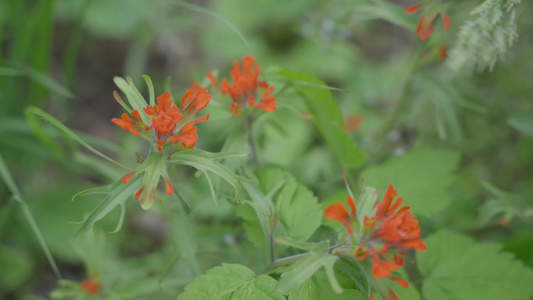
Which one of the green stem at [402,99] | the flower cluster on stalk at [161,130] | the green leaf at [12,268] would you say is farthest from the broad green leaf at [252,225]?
the green leaf at [12,268]

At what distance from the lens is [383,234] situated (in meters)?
0.76

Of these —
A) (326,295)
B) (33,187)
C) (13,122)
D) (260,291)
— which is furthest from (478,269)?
(33,187)

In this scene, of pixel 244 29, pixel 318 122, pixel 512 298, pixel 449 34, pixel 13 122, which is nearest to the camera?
pixel 512 298

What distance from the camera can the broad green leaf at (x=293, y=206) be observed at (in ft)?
3.15

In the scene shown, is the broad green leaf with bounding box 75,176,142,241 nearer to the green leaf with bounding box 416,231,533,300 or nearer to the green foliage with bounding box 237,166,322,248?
the green foliage with bounding box 237,166,322,248

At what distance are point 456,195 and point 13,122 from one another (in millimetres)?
1655

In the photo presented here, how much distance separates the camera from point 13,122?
1649mm

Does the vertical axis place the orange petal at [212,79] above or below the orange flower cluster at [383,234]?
above

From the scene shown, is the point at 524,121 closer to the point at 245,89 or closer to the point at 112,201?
the point at 245,89

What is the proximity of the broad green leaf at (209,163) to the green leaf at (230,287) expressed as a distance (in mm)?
150

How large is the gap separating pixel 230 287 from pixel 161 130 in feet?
1.07

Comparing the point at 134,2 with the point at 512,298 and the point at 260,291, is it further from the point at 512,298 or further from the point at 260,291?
the point at 512,298

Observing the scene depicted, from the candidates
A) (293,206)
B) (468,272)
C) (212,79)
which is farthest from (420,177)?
(212,79)

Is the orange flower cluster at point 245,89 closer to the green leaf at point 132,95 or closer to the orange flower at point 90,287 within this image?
the green leaf at point 132,95
